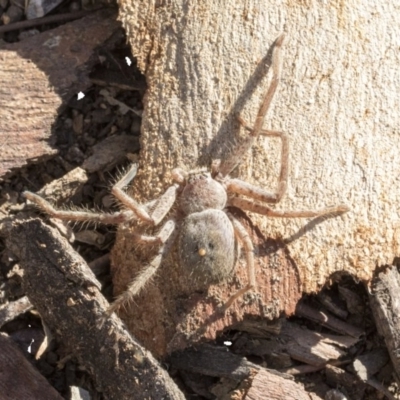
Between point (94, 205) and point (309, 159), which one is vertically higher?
point (309, 159)

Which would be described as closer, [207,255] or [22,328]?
[207,255]

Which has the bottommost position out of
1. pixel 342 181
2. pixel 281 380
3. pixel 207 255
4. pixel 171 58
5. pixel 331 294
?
pixel 281 380

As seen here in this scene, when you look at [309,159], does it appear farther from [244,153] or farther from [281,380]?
[281,380]

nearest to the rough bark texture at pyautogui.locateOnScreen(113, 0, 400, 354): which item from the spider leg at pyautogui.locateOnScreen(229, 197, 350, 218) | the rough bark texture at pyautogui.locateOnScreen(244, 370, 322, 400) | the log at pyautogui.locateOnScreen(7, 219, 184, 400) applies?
the spider leg at pyautogui.locateOnScreen(229, 197, 350, 218)

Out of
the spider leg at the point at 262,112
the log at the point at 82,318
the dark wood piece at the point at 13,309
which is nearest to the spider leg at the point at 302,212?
the spider leg at the point at 262,112

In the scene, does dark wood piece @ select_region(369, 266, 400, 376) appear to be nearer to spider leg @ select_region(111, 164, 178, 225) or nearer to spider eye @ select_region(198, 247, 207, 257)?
spider eye @ select_region(198, 247, 207, 257)

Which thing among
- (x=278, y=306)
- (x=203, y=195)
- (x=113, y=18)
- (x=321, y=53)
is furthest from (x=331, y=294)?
(x=113, y=18)

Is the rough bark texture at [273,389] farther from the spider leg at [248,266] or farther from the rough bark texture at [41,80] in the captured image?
the rough bark texture at [41,80]
